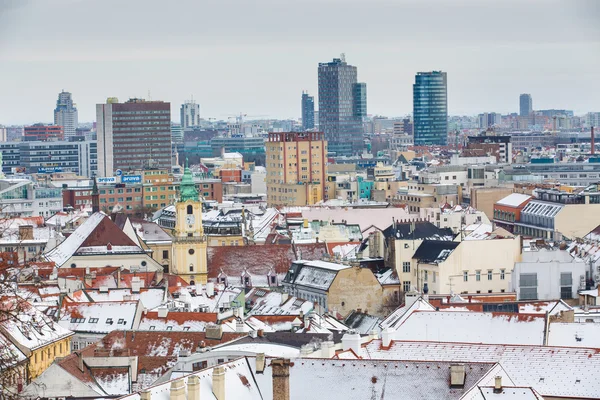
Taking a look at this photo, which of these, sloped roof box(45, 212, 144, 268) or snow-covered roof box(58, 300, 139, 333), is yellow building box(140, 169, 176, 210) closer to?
sloped roof box(45, 212, 144, 268)

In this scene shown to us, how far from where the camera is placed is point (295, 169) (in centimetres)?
18538

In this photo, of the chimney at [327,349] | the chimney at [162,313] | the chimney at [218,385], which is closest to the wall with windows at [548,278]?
the chimney at [162,313]

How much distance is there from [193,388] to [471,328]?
18401 mm

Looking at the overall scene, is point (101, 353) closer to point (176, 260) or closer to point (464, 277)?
point (464, 277)

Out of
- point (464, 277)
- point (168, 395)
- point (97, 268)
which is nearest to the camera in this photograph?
point (168, 395)

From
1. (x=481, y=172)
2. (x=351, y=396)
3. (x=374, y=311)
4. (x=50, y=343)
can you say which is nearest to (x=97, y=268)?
(x=374, y=311)

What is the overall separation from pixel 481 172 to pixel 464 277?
102 m

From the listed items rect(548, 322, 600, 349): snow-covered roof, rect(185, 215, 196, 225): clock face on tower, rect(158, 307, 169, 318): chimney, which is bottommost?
rect(158, 307, 169, 318): chimney

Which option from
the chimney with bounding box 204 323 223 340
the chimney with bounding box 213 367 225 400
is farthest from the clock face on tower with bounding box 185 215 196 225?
the chimney with bounding box 213 367 225 400

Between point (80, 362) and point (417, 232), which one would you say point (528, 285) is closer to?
point (417, 232)

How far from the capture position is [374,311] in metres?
78.5

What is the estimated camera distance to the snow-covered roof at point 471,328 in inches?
2136

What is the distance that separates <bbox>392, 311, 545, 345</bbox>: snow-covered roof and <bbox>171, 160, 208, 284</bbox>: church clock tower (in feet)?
132

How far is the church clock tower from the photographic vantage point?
315ft
